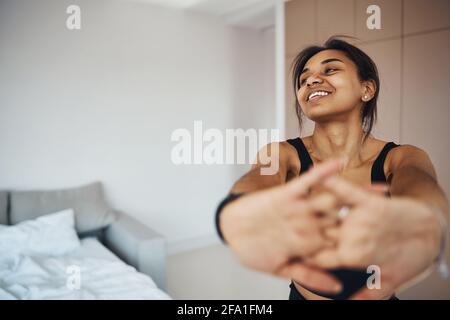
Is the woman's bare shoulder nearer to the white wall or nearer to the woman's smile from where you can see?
the woman's smile

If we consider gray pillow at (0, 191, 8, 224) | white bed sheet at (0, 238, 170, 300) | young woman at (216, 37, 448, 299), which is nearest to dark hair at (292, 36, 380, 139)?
young woman at (216, 37, 448, 299)

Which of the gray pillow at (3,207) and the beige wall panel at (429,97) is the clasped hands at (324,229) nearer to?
the beige wall panel at (429,97)

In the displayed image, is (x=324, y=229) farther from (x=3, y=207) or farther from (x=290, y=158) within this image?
(x=3, y=207)

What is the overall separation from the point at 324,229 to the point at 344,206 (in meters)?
0.03

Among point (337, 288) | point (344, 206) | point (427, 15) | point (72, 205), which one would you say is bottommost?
point (72, 205)

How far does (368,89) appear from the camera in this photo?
409mm

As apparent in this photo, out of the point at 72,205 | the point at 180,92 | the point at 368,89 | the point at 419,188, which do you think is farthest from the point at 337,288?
the point at 72,205

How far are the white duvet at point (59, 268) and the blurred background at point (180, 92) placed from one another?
180 mm

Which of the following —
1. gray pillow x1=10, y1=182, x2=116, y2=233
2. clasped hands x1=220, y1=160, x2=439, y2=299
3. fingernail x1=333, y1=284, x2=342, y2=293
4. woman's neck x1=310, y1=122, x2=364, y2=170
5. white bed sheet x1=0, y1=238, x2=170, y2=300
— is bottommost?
white bed sheet x1=0, y1=238, x2=170, y2=300

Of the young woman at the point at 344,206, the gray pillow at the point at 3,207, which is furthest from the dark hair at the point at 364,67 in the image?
the gray pillow at the point at 3,207

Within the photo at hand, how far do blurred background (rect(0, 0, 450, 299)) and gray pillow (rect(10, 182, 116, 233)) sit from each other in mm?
46

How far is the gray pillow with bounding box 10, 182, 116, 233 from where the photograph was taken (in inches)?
51.7

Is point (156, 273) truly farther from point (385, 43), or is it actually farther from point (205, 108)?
point (385, 43)

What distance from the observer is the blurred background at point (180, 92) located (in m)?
0.41
